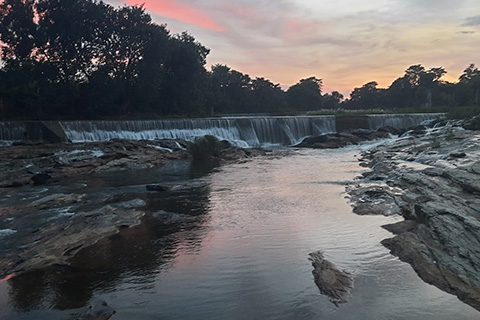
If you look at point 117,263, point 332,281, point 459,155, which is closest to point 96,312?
point 117,263

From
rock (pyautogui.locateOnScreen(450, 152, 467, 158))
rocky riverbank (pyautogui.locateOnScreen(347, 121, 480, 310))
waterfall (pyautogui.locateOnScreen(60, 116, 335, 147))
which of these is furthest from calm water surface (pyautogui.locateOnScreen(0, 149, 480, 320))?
waterfall (pyautogui.locateOnScreen(60, 116, 335, 147))

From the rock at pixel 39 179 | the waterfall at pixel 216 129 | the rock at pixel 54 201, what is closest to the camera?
the rock at pixel 54 201

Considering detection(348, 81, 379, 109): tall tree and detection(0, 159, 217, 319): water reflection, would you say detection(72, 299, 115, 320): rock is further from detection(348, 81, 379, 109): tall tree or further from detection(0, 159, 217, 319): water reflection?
detection(348, 81, 379, 109): tall tree

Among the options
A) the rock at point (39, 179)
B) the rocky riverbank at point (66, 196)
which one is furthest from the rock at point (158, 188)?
the rock at point (39, 179)

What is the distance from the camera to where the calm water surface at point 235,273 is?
16.5 feet

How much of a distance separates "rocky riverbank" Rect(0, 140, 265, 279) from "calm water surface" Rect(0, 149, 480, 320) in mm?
558

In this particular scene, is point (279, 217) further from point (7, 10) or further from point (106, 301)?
point (7, 10)

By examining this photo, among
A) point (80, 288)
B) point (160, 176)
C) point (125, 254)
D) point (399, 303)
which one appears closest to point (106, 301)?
point (80, 288)

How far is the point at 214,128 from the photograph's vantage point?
3334 centimetres

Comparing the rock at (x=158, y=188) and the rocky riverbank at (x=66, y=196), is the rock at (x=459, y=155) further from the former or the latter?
the rock at (x=158, y=188)

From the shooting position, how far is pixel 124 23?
3788 cm

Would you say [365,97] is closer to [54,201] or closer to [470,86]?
[470,86]

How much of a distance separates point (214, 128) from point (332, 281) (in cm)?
2824

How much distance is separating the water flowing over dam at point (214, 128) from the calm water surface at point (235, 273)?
19.3 m
